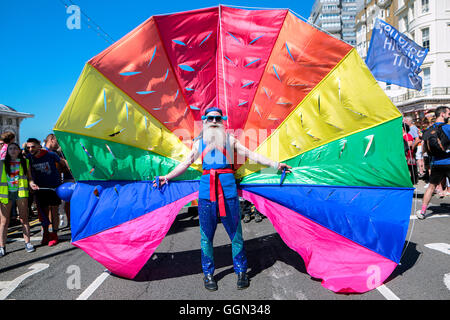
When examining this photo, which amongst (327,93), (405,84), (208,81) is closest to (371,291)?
(327,93)

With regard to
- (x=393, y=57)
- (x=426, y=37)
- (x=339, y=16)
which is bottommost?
(x=393, y=57)

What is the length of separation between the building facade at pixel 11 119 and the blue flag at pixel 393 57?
3673 cm

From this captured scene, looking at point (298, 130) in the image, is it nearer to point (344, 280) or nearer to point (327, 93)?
point (327, 93)

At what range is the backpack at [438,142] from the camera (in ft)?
18.9

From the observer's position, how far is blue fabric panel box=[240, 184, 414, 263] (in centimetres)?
318

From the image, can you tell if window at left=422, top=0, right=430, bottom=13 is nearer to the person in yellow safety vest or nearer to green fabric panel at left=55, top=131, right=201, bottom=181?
green fabric panel at left=55, top=131, right=201, bottom=181

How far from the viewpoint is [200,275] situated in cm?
373

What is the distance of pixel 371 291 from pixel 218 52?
3.45 meters

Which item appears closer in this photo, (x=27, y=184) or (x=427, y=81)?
(x=27, y=184)

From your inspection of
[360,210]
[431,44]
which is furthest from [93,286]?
[431,44]

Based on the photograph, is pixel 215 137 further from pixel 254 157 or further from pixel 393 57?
pixel 393 57

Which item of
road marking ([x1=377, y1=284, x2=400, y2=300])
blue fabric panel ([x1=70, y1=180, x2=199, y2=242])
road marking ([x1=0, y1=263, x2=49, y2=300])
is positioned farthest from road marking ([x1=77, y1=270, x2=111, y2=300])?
road marking ([x1=377, y1=284, x2=400, y2=300])

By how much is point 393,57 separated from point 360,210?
420cm

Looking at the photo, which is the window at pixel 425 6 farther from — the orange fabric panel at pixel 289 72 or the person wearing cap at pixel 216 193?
the person wearing cap at pixel 216 193
